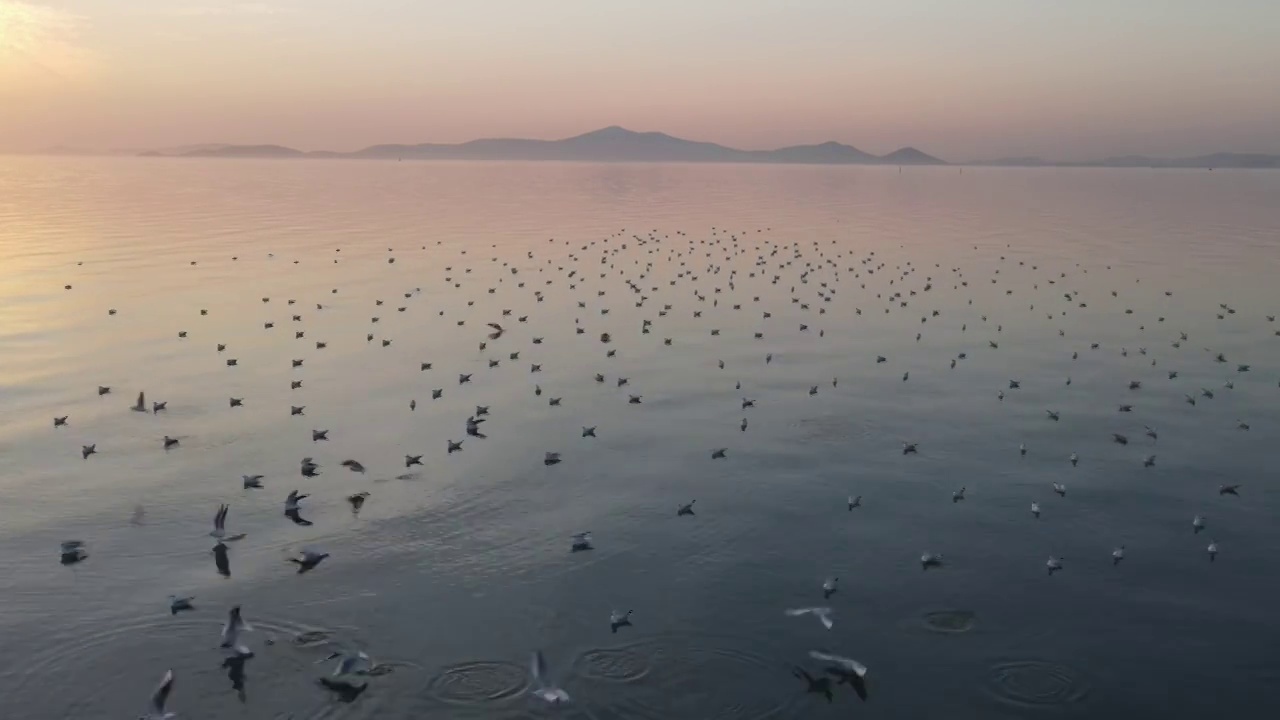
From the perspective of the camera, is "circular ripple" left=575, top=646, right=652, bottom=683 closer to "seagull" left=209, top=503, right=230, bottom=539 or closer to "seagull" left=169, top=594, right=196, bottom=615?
"seagull" left=169, top=594, right=196, bottom=615

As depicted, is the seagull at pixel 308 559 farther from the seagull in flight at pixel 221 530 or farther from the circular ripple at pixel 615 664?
the circular ripple at pixel 615 664

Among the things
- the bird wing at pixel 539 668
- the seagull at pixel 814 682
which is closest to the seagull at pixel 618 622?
the bird wing at pixel 539 668

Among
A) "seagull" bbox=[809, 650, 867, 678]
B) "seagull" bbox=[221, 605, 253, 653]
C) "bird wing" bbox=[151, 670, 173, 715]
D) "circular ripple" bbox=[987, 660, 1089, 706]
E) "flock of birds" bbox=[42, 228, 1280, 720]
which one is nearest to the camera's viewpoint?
"bird wing" bbox=[151, 670, 173, 715]

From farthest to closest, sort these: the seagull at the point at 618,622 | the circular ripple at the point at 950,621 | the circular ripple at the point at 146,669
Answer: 1. the circular ripple at the point at 950,621
2. the seagull at the point at 618,622
3. the circular ripple at the point at 146,669

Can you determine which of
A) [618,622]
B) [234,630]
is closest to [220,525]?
[234,630]

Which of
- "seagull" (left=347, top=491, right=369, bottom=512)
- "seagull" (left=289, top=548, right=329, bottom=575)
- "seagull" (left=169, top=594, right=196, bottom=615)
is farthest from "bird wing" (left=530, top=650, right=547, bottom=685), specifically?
"seagull" (left=347, top=491, right=369, bottom=512)

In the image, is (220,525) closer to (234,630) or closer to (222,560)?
(222,560)

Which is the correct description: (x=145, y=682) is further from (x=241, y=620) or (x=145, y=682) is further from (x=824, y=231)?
(x=824, y=231)
